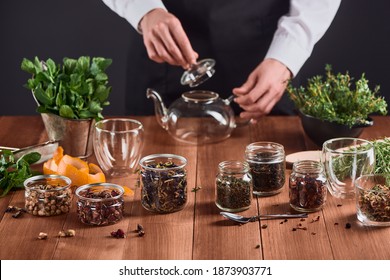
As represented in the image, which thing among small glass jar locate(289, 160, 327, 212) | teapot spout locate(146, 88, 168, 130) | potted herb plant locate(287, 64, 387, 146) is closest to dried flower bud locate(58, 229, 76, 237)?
small glass jar locate(289, 160, 327, 212)

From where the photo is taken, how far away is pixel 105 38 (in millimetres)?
3529

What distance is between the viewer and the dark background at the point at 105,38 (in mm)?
3520

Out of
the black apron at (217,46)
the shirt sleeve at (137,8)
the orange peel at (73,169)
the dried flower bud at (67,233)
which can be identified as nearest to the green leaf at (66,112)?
the orange peel at (73,169)

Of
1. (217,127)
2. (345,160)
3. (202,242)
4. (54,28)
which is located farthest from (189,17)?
(202,242)

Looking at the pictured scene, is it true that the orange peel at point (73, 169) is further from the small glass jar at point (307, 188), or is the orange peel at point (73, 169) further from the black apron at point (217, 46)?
the black apron at point (217, 46)

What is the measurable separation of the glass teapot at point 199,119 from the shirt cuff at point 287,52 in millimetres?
368

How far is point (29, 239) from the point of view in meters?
1.78

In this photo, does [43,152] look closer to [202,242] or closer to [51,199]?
[51,199]

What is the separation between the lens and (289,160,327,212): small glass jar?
6.23 feet

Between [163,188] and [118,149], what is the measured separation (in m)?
0.33

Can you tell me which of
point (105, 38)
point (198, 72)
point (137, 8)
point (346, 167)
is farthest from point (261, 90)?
point (105, 38)

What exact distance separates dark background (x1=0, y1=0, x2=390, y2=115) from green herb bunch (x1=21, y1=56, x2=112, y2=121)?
1.23m

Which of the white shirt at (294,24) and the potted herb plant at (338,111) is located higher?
the white shirt at (294,24)

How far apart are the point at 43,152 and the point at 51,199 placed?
→ 0.36 metres
